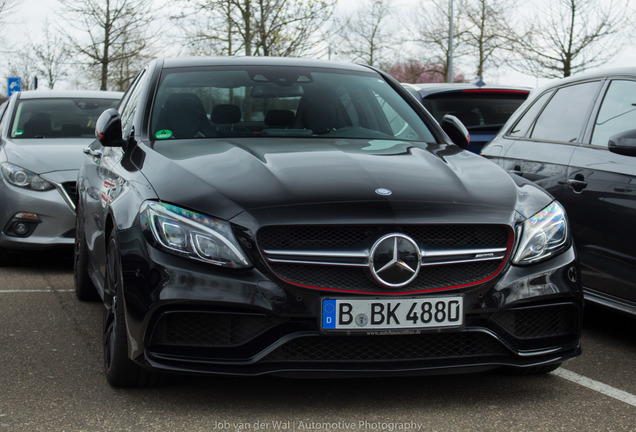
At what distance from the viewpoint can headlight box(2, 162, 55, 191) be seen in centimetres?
756

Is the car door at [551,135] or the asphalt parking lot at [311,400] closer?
the asphalt parking lot at [311,400]

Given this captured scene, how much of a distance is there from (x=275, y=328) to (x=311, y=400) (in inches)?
19.9

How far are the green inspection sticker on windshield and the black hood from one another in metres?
0.15

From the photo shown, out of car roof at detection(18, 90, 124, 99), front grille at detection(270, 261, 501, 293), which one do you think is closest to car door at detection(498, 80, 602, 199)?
front grille at detection(270, 261, 501, 293)

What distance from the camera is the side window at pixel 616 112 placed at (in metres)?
5.09

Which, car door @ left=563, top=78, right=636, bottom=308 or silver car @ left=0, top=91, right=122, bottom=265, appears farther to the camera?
silver car @ left=0, top=91, right=122, bottom=265

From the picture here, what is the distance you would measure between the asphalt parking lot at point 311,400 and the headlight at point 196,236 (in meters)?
0.63

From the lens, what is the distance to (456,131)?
16.1 feet

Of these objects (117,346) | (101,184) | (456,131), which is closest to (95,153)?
(101,184)

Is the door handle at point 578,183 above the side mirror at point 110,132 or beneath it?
beneath

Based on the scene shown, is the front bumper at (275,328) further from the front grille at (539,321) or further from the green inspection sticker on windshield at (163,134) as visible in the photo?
the green inspection sticker on windshield at (163,134)

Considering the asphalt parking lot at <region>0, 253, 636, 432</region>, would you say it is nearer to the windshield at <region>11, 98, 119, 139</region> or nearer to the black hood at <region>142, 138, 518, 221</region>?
the black hood at <region>142, 138, 518, 221</region>

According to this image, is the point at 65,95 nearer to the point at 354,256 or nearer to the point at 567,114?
the point at 567,114

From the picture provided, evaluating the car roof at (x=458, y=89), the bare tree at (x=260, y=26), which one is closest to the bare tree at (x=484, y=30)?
Result: the bare tree at (x=260, y=26)
